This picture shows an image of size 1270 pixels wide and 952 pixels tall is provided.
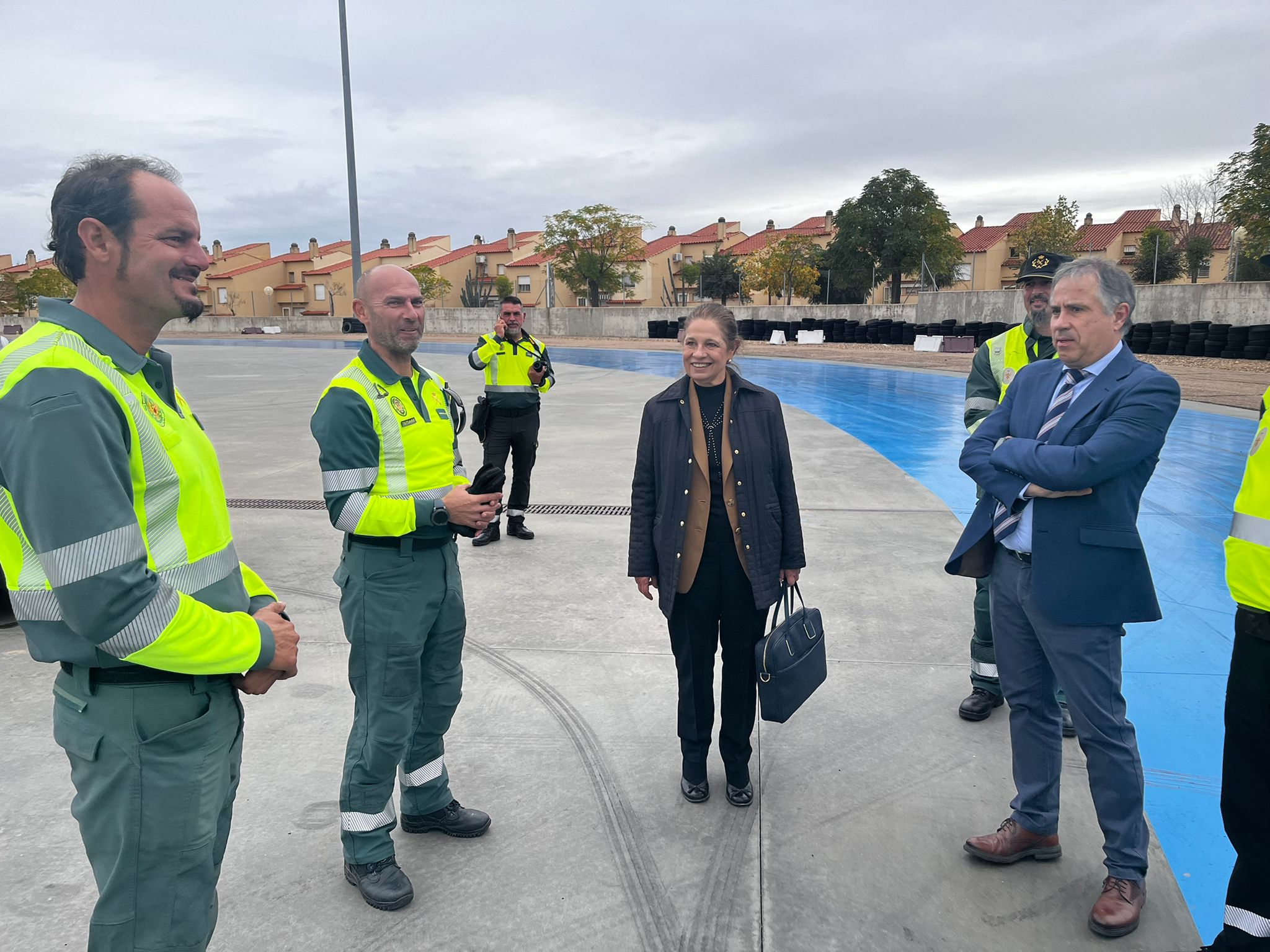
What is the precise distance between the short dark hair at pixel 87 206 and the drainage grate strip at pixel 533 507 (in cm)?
559

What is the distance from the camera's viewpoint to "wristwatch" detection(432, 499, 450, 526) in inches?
101

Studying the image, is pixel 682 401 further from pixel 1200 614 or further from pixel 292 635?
pixel 1200 614

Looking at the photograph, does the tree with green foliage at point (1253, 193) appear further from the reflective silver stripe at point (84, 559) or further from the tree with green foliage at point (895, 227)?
the reflective silver stripe at point (84, 559)

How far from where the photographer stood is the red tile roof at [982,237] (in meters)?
63.1

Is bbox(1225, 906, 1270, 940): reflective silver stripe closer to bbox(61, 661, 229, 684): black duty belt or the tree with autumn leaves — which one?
bbox(61, 661, 229, 684): black duty belt

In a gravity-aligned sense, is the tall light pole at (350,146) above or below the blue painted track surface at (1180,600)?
above

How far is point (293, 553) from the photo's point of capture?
5953 millimetres

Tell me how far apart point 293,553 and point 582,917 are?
4238 mm

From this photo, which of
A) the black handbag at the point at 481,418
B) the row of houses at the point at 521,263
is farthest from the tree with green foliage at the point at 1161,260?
the black handbag at the point at 481,418

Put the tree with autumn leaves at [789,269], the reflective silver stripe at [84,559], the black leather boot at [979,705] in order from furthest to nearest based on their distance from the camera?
the tree with autumn leaves at [789,269] < the black leather boot at [979,705] < the reflective silver stripe at [84,559]

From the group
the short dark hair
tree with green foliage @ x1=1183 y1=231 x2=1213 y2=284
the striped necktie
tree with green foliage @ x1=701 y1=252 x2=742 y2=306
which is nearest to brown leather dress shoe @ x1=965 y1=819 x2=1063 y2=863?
the striped necktie

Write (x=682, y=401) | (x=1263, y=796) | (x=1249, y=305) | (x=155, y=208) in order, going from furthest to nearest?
(x=1249, y=305) → (x=682, y=401) → (x=1263, y=796) → (x=155, y=208)

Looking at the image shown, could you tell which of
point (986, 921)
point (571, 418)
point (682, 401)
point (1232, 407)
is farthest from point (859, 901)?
point (1232, 407)

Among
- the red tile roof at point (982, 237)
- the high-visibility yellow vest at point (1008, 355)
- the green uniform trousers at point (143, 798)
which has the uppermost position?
the red tile roof at point (982, 237)
